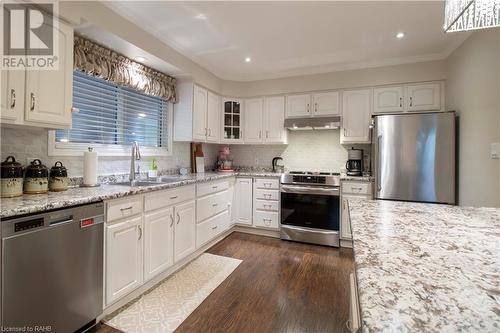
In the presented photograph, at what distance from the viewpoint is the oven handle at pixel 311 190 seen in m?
3.25

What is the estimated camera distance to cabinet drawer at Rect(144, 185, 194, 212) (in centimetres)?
209

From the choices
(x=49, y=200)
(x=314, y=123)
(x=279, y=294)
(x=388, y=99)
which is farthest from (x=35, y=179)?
(x=388, y=99)

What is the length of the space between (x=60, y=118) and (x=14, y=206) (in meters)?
0.74

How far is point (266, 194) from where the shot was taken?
3.62m

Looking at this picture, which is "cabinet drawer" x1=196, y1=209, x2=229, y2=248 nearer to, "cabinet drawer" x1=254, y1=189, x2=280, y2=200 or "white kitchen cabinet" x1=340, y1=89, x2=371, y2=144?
"cabinet drawer" x1=254, y1=189, x2=280, y2=200

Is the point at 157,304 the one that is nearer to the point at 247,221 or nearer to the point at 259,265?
the point at 259,265

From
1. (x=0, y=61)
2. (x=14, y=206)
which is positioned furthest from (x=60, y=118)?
(x=14, y=206)

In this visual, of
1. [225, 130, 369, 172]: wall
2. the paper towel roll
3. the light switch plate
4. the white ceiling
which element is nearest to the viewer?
the light switch plate

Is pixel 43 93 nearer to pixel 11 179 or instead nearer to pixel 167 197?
pixel 11 179

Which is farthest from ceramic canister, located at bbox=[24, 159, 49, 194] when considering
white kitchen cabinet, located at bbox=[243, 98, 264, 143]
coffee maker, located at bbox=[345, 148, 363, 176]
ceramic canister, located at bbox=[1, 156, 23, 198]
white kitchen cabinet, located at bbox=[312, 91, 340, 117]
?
coffee maker, located at bbox=[345, 148, 363, 176]

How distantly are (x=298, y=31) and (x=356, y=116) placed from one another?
59.1 inches

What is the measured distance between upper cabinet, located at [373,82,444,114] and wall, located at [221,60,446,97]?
0.09 metres

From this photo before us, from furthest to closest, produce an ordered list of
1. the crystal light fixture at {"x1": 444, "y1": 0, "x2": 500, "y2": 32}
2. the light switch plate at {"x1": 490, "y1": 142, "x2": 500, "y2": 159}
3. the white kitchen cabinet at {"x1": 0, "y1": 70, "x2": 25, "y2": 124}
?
the light switch plate at {"x1": 490, "y1": 142, "x2": 500, "y2": 159} → the white kitchen cabinet at {"x1": 0, "y1": 70, "x2": 25, "y2": 124} → the crystal light fixture at {"x1": 444, "y1": 0, "x2": 500, "y2": 32}

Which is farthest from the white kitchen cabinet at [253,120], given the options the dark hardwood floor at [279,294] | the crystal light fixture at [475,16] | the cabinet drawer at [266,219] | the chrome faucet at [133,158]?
the crystal light fixture at [475,16]
